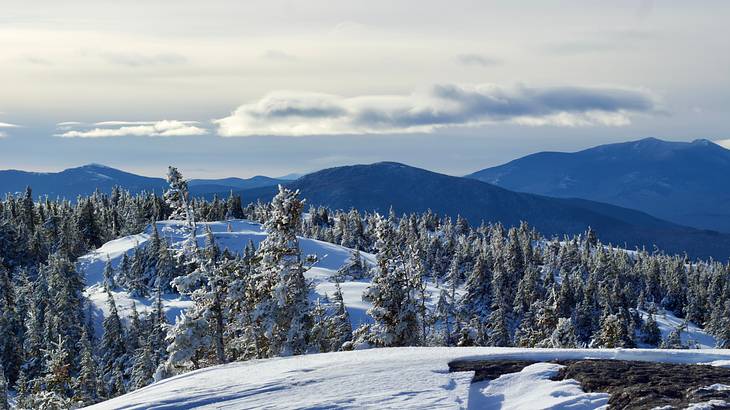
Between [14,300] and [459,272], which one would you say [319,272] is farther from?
[14,300]

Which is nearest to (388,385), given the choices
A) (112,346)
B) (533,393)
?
(533,393)

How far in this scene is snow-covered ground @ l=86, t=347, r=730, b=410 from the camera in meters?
16.6

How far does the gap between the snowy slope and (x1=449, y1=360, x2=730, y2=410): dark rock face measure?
57.8 m

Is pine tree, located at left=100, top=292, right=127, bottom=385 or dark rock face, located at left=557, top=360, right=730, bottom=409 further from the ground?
dark rock face, located at left=557, top=360, right=730, bottom=409

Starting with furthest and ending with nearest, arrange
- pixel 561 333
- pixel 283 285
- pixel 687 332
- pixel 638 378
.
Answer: pixel 687 332 → pixel 561 333 → pixel 283 285 → pixel 638 378

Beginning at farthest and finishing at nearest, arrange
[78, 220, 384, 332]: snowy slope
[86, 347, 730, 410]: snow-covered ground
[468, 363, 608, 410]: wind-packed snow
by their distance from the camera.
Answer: [78, 220, 384, 332]: snowy slope
[86, 347, 730, 410]: snow-covered ground
[468, 363, 608, 410]: wind-packed snow

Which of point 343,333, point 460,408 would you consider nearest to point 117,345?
point 343,333

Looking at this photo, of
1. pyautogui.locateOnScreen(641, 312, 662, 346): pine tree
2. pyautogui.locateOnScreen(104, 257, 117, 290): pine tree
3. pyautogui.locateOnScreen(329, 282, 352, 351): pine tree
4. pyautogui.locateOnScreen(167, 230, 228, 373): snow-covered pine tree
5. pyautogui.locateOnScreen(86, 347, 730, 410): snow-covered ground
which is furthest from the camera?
pyautogui.locateOnScreen(641, 312, 662, 346): pine tree

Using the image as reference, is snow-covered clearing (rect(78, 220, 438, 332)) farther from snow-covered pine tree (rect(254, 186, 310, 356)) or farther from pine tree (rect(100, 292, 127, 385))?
snow-covered pine tree (rect(254, 186, 310, 356))

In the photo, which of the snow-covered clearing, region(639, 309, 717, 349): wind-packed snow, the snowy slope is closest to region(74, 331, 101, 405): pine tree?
the snow-covered clearing

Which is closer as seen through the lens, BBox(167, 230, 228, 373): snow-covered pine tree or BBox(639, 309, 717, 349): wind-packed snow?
Answer: BBox(167, 230, 228, 373): snow-covered pine tree

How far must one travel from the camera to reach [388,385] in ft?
59.5

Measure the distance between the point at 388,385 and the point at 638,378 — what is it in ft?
22.8

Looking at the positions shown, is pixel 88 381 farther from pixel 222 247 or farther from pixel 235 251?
pixel 222 247
